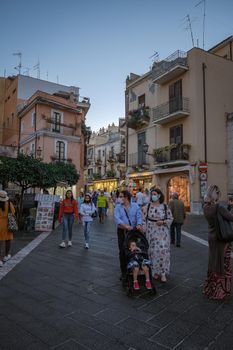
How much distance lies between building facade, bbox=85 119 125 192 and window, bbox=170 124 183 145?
20.3 metres

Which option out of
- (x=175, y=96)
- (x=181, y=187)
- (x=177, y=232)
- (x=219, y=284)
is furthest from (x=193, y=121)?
(x=219, y=284)

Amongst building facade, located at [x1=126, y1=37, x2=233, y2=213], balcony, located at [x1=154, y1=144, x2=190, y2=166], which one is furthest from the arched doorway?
balcony, located at [x1=154, y1=144, x2=190, y2=166]

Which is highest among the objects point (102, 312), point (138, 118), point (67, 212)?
point (138, 118)

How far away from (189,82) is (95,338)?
20.7 metres

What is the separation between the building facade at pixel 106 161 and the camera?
4528 cm

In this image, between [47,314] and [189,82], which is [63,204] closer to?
[47,314]

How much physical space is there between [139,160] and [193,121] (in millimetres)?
6879

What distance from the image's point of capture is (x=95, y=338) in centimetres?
301

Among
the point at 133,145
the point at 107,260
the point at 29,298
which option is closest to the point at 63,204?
the point at 107,260

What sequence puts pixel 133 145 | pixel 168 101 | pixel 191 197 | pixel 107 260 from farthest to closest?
pixel 133 145
pixel 168 101
pixel 191 197
pixel 107 260

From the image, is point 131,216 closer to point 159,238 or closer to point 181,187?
point 159,238

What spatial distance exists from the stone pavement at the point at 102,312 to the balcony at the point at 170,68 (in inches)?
721

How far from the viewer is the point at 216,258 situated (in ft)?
13.7

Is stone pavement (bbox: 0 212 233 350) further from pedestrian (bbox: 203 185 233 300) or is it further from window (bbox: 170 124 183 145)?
window (bbox: 170 124 183 145)
